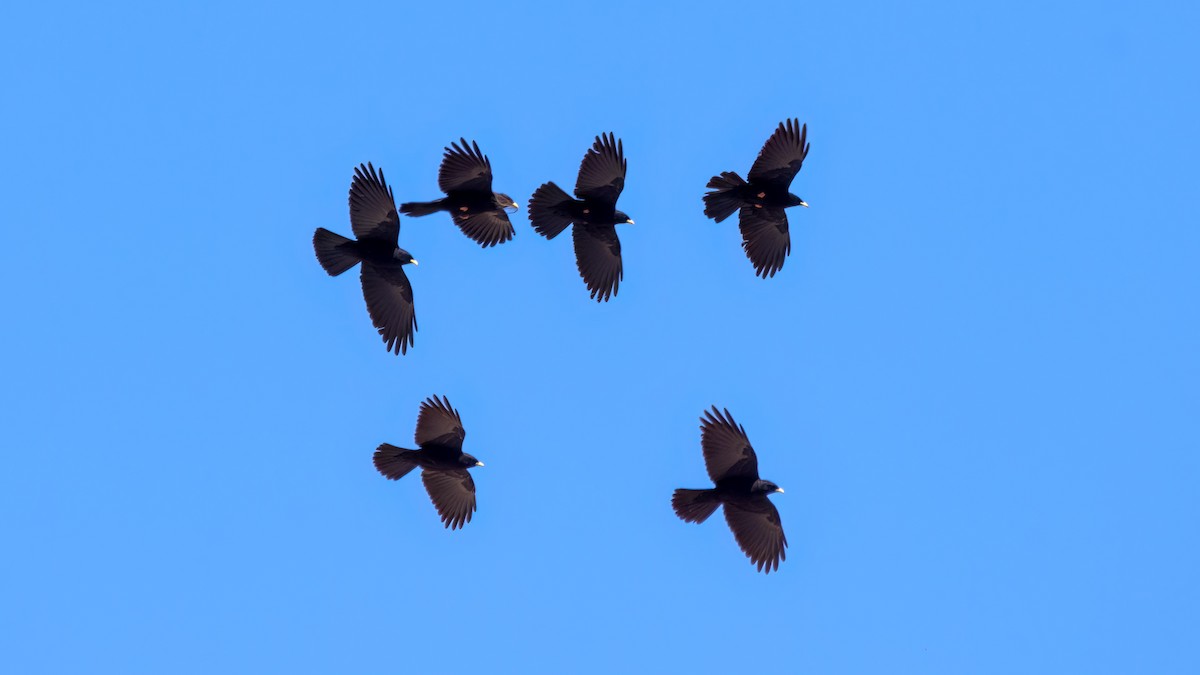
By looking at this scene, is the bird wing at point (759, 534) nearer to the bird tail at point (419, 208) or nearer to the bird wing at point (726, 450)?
the bird wing at point (726, 450)

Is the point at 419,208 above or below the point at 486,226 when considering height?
below

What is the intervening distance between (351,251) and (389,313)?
1550 mm

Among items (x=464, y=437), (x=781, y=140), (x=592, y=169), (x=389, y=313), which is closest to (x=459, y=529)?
(x=464, y=437)

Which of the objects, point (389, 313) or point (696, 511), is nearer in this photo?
point (696, 511)

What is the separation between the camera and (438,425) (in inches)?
1075

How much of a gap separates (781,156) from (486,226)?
5.02 metres

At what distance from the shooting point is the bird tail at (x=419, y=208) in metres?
27.4

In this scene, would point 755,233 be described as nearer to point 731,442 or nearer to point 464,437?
point 731,442

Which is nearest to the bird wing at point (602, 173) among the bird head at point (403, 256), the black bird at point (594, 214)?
the black bird at point (594, 214)

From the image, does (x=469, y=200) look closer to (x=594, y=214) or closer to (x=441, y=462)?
(x=594, y=214)

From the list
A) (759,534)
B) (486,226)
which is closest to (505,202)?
(486,226)

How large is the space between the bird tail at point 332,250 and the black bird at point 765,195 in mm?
5890

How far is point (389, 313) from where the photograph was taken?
2830 centimetres

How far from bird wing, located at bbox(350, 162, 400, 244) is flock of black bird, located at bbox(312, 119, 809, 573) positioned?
0.02 m
